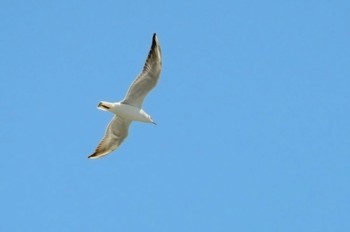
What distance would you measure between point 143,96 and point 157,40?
6.22ft

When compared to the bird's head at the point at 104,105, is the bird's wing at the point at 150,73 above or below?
above

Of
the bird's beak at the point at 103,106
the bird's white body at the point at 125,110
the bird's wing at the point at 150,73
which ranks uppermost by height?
the bird's wing at the point at 150,73

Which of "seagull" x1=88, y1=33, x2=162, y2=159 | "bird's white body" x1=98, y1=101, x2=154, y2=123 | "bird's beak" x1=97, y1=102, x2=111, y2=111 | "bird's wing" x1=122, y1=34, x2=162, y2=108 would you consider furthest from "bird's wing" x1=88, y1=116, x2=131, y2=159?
"bird's wing" x1=122, y1=34, x2=162, y2=108

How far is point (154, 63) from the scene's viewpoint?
30781 millimetres

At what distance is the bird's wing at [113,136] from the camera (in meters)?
32.7

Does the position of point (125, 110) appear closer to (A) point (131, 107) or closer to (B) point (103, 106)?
(A) point (131, 107)

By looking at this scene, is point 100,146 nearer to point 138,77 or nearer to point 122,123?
point 122,123

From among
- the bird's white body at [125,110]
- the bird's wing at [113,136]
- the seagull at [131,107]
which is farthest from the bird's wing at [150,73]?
the bird's wing at [113,136]

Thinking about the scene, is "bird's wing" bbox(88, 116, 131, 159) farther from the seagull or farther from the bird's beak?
the bird's beak

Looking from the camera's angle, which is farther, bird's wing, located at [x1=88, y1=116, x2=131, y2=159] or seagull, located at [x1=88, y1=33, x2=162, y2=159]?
bird's wing, located at [x1=88, y1=116, x2=131, y2=159]

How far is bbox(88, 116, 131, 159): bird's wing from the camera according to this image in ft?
107

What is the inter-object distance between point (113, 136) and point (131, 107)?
1.87 meters

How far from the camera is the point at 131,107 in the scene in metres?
31.6

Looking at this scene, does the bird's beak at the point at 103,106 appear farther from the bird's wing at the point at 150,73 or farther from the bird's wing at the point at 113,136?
the bird's wing at the point at 113,136
